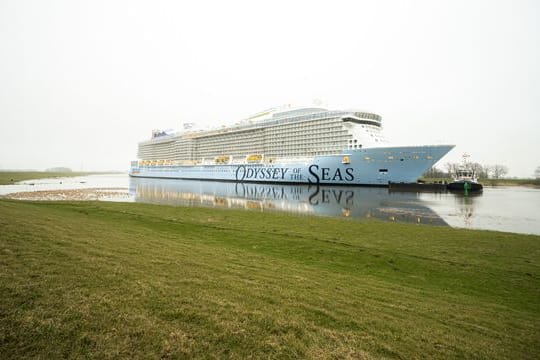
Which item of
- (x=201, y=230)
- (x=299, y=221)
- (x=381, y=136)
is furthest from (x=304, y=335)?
(x=381, y=136)

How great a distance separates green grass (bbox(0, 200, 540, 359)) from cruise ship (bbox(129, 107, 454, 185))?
123 feet

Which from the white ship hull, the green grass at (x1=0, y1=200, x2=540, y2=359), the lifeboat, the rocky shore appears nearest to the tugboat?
the white ship hull

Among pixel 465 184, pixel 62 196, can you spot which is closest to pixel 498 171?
pixel 465 184

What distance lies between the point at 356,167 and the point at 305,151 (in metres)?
12.3

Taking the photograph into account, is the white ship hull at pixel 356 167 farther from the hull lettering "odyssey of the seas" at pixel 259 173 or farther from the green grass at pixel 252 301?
the green grass at pixel 252 301

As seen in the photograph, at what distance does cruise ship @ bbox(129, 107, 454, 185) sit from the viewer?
45.9 m

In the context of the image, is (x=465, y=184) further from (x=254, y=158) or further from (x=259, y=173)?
(x=254, y=158)

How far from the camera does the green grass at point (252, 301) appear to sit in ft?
11.9

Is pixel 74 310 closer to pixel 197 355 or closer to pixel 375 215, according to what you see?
pixel 197 355

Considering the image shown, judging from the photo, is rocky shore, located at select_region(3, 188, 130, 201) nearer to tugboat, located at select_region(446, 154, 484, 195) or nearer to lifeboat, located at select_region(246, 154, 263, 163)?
lifeboat, located at select_region(246, 154, 263, 163)

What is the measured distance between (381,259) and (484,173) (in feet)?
486

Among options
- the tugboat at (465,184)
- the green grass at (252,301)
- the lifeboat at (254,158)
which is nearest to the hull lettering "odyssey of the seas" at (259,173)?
the lifeboat at (254,158)

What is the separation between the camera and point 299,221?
1695 cm

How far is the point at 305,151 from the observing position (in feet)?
189
